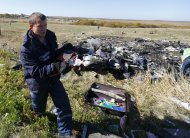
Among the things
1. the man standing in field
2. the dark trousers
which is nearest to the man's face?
the man standing in field

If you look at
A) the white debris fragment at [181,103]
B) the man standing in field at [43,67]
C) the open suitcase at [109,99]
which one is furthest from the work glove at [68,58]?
the white debris fragment at [181,103]

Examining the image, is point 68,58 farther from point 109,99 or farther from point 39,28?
point 109,99

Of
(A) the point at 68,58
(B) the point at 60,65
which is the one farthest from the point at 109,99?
(B) the point at 60,65

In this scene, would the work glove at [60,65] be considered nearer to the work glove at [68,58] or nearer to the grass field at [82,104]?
the work glove at [68,58]

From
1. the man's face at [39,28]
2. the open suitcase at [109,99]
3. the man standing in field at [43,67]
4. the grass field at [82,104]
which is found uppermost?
the man's face at [39,28]

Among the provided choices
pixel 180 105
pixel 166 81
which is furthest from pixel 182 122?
pixel 166 81

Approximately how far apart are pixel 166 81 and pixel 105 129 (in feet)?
9.55

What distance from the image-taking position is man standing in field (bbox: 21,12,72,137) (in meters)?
4.83

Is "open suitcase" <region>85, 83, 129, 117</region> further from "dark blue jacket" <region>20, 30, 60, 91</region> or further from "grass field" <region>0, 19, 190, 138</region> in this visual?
"dark blue jacket" <region>20, 30, 60, 91</region>

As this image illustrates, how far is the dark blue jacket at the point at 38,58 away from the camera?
4.88 m

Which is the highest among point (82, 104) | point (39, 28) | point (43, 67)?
point (39, 28)

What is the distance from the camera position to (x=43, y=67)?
4.91 metres

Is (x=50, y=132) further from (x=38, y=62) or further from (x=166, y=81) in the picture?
(x=166, y=81)

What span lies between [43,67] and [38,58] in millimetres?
164
